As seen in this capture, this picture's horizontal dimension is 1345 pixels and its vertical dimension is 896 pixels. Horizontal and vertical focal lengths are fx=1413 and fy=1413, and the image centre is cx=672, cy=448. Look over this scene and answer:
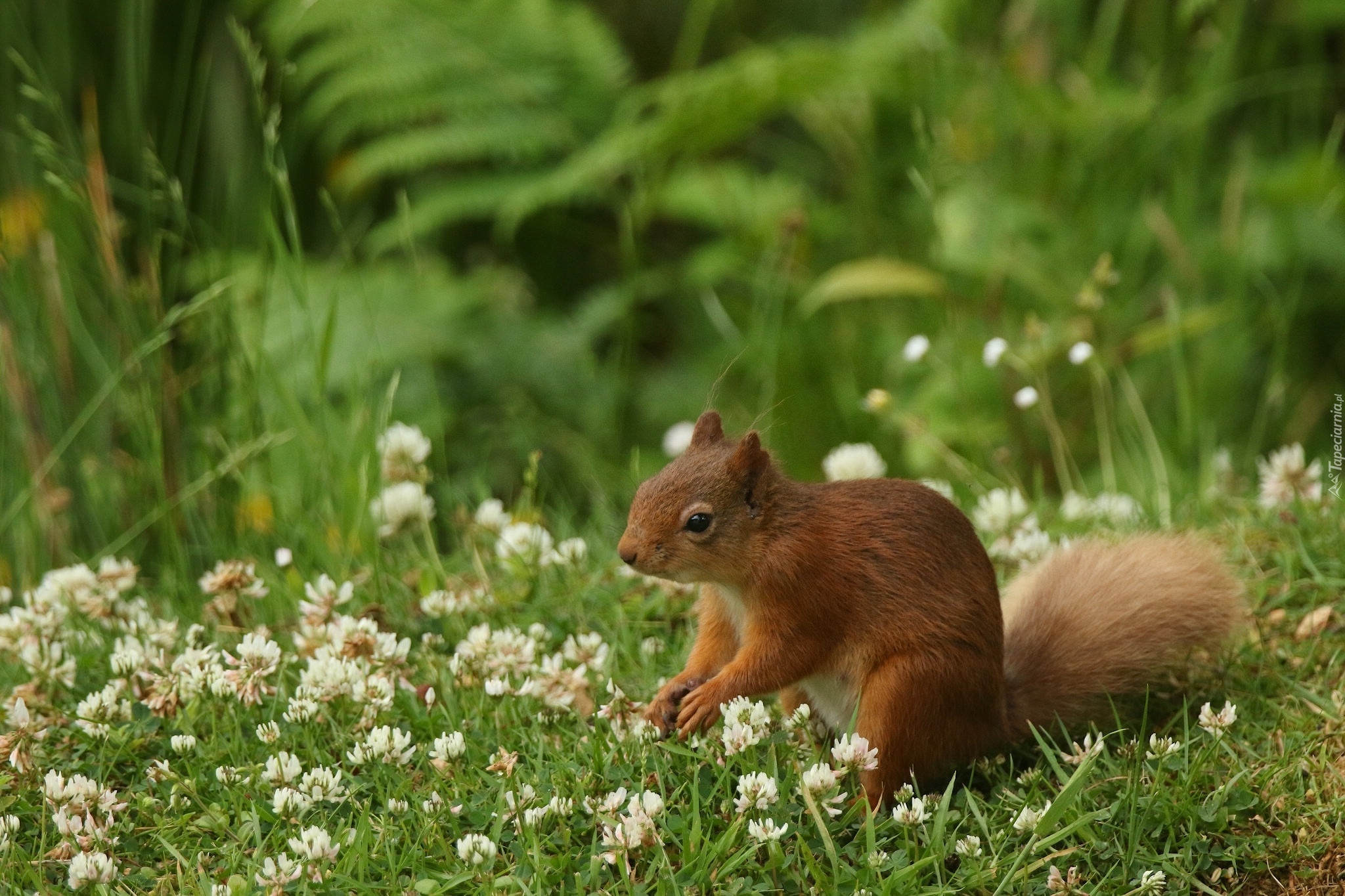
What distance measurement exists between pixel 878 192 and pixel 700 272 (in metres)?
0.83

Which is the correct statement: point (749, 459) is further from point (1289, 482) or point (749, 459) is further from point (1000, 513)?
point (1289, 482)

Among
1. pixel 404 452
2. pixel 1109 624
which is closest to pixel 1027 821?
pixel 1109 624

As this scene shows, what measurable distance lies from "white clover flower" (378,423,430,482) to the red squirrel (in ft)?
3.58

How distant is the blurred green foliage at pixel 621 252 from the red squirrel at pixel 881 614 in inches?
33.7

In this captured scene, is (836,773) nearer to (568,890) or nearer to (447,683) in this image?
(568,890)

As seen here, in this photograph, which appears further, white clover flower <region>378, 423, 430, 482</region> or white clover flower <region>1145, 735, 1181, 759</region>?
white clover flower <region>378, 423, 430, 482</region>

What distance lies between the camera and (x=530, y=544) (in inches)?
133

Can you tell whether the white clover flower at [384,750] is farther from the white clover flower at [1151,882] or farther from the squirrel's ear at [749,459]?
the white clover flower at [1151,882]

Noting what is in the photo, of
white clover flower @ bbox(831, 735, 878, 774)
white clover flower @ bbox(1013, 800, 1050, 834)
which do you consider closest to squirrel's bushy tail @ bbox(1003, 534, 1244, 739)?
white clover flower @ bbox(1013, 800, 1050, 834)

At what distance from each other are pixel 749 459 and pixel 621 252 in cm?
431

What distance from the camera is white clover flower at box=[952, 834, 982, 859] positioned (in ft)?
7.34

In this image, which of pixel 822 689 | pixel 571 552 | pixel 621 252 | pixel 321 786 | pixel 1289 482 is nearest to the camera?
pixel 321 786

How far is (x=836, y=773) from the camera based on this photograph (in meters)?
2.25

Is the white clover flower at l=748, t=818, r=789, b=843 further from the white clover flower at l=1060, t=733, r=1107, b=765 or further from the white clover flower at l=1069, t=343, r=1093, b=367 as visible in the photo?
the white clover flower at l=1069, t=343, r=1093, b=367
